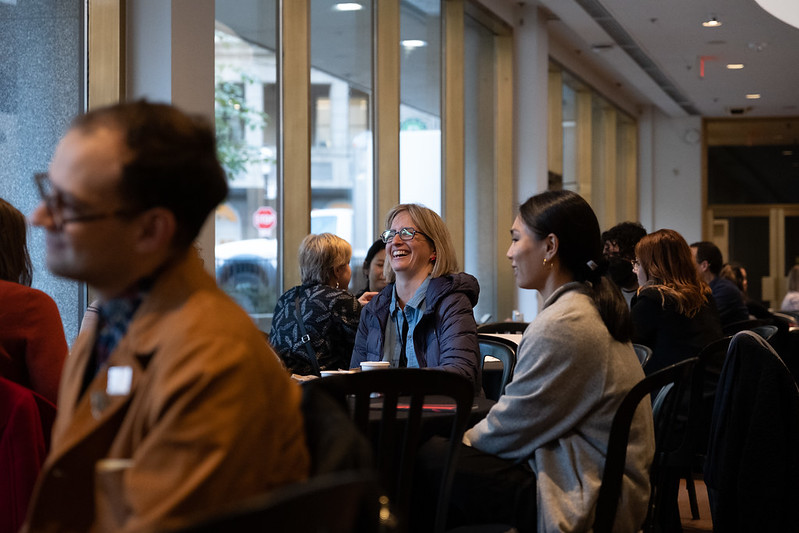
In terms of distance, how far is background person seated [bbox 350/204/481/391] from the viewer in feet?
11.3

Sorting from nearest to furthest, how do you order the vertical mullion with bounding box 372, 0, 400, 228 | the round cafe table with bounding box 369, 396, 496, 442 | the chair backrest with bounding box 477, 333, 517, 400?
the round cafe table with bounding box 369, 396, 496, 442 → the chair backrest with bounding box 477, 333, 517, 400 → the vertical mullion with bounding box 372, 0, 400, 228

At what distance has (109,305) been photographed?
122cm

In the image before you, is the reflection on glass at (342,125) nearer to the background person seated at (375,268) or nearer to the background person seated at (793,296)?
the background person seated at (375,268)

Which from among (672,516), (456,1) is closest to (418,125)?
(456,1)

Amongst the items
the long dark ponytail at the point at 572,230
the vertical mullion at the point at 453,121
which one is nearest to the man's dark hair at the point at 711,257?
the vertical mullion at the point at 453,121

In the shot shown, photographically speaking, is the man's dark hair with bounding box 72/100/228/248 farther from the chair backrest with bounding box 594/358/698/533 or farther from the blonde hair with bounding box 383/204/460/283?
the blonde hair with bounding box 383/204/460/283

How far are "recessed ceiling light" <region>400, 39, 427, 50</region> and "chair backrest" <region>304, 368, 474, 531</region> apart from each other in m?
5.76

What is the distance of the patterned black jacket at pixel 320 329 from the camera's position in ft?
13.5

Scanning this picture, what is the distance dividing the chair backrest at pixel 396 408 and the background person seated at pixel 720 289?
16.1 feet

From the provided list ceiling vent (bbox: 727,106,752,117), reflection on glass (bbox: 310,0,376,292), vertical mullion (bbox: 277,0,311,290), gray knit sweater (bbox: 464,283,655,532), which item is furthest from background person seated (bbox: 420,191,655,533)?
ceiling vent (bbox: 727,106,752,117)

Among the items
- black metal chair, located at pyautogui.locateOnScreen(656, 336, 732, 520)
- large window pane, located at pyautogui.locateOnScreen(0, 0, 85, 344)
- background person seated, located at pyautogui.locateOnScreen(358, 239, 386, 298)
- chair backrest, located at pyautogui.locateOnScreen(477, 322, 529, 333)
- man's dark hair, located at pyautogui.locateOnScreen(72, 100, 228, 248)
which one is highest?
large window pane, located at pyautogui.locateOnScreen(0, 0, 85, 344)

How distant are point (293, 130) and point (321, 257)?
161 cm

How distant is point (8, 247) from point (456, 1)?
6023 millimetres

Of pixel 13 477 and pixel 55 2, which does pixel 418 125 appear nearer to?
pixel 55 2
